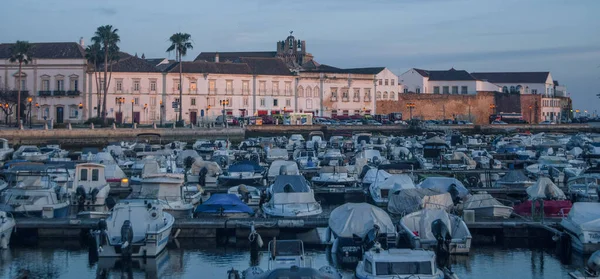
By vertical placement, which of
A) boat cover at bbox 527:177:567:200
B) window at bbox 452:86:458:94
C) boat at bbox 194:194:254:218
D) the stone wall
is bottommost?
boat at bbox 194:194:254:218

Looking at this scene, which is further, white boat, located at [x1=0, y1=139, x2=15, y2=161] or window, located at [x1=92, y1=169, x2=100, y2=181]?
white boat, located at [x1=0, y1=139, x2=15, y2=161]

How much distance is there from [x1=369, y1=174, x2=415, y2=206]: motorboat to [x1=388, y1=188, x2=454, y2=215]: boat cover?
2.45m

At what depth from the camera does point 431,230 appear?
24719 mm

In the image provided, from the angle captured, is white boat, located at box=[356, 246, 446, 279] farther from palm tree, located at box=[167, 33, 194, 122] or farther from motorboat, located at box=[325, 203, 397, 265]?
palm tree, located at box=[167, 33, 194, 122]

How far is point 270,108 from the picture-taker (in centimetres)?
9806

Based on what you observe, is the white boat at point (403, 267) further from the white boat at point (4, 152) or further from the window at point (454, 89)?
the window at point (454, 89)

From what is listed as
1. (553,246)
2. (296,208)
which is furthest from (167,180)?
(553,246)

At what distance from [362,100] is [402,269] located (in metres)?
85.8

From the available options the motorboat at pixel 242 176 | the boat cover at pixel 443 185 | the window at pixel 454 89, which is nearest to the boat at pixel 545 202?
the boat cover at pixel 443 185

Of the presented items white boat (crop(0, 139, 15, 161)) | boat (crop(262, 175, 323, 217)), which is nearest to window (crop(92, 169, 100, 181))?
boat (crop(262, 175, 323, 217))

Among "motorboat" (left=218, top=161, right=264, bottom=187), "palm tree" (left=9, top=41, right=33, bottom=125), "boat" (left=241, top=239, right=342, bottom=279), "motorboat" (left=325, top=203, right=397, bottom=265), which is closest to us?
"boat" (left=241, top=239, right=342, bottom=279)

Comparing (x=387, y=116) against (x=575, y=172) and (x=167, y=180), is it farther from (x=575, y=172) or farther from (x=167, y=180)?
(x=167, y=180)

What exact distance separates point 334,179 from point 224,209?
10.7 meters

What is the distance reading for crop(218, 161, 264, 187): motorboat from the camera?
1592 inches
